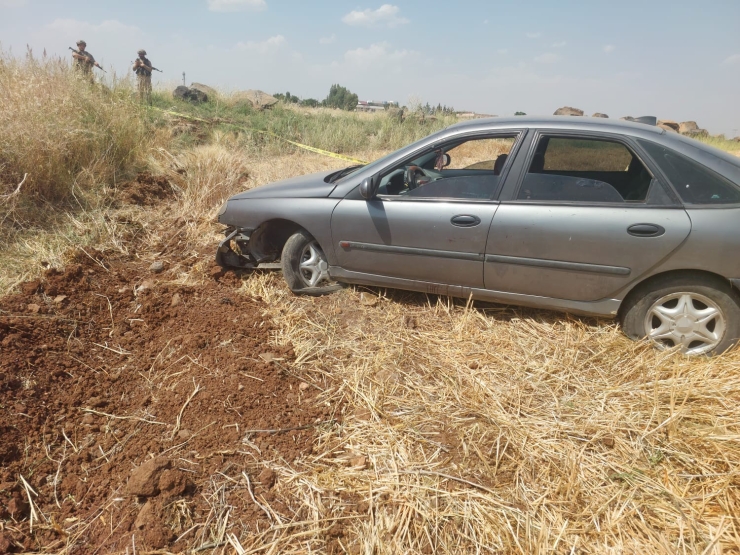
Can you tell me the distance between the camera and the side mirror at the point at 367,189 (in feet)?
11.5

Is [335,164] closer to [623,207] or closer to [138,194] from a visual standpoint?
[138,194]

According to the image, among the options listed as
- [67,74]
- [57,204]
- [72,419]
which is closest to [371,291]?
[72,419]

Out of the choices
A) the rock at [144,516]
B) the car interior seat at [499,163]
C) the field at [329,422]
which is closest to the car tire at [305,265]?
the field at [329,422]

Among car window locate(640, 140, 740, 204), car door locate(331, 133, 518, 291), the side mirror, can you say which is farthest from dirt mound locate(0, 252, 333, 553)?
car window locate(640, 140, 740, 204)

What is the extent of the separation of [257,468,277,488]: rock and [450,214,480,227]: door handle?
213cm

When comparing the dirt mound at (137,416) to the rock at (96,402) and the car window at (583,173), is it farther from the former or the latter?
the car window at (583,173)

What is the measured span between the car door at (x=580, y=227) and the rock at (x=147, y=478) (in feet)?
8.16

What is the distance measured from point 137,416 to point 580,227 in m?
3.12

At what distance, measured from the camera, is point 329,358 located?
3219mm

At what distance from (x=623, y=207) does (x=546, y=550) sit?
7.17ft

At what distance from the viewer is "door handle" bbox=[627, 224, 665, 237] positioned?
285 centimetres

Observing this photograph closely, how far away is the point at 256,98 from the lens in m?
19.1

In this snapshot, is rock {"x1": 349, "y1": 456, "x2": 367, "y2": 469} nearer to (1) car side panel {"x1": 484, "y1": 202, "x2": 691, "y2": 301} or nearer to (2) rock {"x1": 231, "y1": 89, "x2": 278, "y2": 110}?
(1) car side panel {"x1": 484, "y1": 202, "x2": 691, "y2": 301}

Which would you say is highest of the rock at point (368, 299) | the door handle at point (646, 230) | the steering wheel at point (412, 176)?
the steering wheel at point (412, 176)
